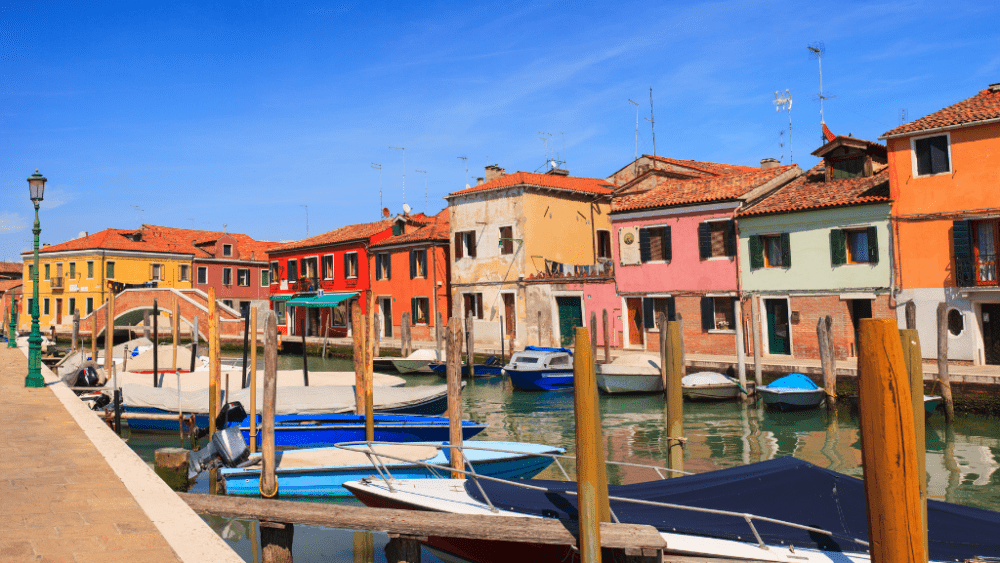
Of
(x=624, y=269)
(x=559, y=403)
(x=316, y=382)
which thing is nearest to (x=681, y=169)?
(x=624, y=269)

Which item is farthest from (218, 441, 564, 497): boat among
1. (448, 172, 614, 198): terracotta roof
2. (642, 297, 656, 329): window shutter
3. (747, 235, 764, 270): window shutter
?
(448, 172, 614, 198): terracotta roof

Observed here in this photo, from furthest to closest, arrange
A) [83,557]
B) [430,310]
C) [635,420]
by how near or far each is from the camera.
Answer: [430,310]
[635,420]
[83,557]

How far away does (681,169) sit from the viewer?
32.8 m

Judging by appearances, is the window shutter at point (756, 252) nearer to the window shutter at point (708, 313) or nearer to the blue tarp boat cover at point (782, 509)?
the window shutter at point (708, 313)

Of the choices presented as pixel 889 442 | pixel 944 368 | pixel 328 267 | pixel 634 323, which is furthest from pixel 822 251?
pixel 328 267

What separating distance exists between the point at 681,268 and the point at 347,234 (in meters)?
21.6

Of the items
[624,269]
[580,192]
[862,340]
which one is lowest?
[862,340]

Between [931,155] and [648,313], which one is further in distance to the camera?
[648,313]

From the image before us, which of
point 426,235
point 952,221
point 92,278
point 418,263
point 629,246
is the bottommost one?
point 952,221

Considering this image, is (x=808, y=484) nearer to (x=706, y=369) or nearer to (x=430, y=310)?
(x=706, y=369)

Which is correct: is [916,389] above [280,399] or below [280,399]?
above

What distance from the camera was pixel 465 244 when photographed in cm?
3334

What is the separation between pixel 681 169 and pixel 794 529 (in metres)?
28.3

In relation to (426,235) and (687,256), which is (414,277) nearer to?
(426,235)
